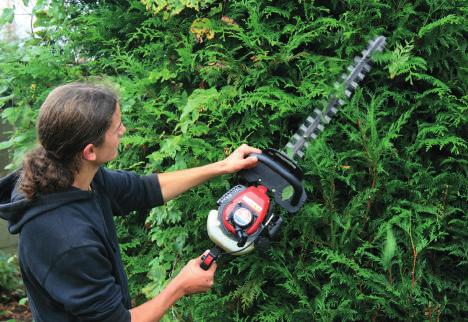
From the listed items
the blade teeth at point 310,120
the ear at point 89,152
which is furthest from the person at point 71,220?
the blade teeth at point 310,120

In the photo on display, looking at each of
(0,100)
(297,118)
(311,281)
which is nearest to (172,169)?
(297,118)

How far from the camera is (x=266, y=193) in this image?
227 centimetres

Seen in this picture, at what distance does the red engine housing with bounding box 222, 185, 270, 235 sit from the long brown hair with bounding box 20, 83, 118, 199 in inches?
24.7

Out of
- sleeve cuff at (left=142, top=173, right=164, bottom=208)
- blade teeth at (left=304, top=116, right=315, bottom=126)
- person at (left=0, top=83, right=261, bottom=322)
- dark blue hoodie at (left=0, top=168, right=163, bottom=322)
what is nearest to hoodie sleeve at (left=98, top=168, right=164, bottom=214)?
sleeve cuff at (left=142, top=173, right=164, bottom=208)

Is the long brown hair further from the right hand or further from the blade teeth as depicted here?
the blade teeth

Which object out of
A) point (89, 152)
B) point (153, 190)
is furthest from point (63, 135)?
point (153, 190)

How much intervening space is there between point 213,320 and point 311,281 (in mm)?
588

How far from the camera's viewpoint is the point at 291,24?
2.49m

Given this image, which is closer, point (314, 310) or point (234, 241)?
point (234, 241)

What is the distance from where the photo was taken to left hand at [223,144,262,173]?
2203 mm

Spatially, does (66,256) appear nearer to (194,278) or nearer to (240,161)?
(194,278)

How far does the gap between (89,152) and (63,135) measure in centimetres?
12

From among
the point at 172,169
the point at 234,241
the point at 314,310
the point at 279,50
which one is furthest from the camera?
the point at 172,169

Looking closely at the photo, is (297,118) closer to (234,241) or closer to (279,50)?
(279,50)
